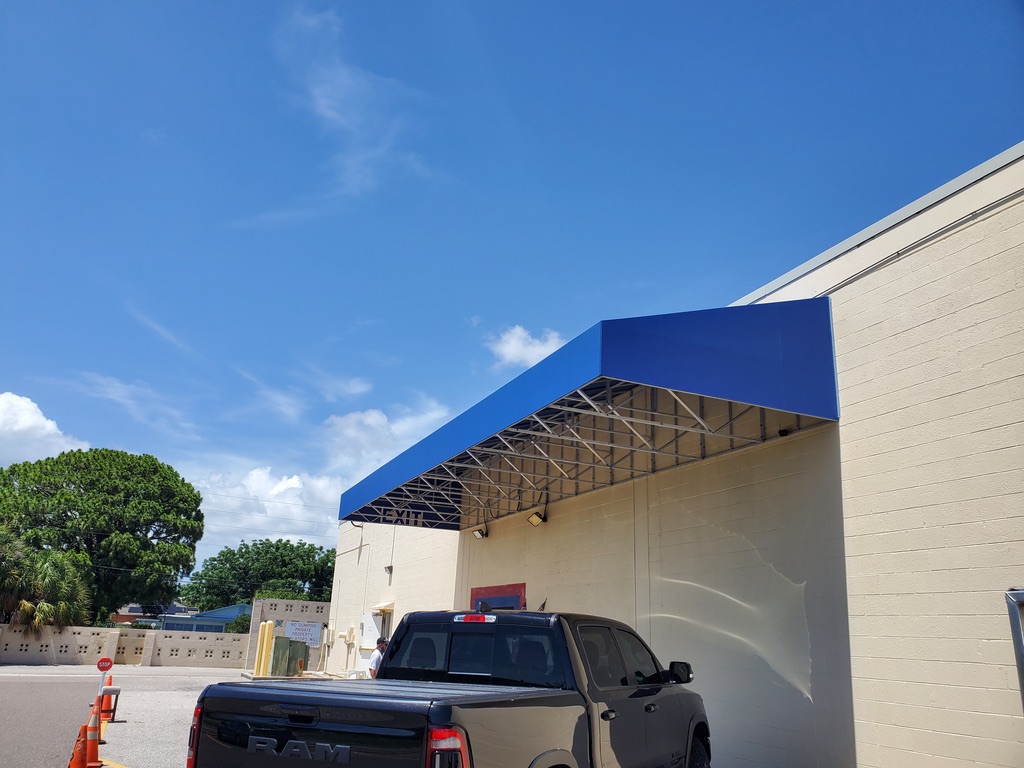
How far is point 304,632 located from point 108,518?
23296mm

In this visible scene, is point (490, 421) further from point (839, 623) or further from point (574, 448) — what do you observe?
point (839, 623)

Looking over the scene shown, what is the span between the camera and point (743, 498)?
34.8 feet

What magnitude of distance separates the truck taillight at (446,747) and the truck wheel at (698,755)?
3789 millimetres

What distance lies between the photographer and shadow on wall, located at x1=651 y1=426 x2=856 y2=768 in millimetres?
9016

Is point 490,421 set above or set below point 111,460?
below

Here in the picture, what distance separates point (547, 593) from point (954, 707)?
8.10 m

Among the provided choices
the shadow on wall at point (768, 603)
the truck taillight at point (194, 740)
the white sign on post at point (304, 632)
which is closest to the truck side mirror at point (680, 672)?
the shadow on wall at point (768, 603)

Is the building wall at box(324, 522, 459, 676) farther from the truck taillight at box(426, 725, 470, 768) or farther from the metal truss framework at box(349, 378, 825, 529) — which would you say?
the truck taillight at box(426, 725, 470, 768)

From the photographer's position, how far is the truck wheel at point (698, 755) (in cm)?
701

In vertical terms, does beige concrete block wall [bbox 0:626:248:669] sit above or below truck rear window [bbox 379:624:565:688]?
below

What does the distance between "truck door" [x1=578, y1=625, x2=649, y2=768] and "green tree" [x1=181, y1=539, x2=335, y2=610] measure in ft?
227

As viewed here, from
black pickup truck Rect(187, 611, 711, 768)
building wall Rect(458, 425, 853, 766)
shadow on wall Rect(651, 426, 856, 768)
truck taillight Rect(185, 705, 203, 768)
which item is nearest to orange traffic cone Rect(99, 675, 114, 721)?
building wall Rect(458, 425, 853, 766)

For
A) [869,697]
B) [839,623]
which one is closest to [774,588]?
[839,623]


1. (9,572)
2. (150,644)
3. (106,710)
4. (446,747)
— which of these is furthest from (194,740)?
(150,644)
